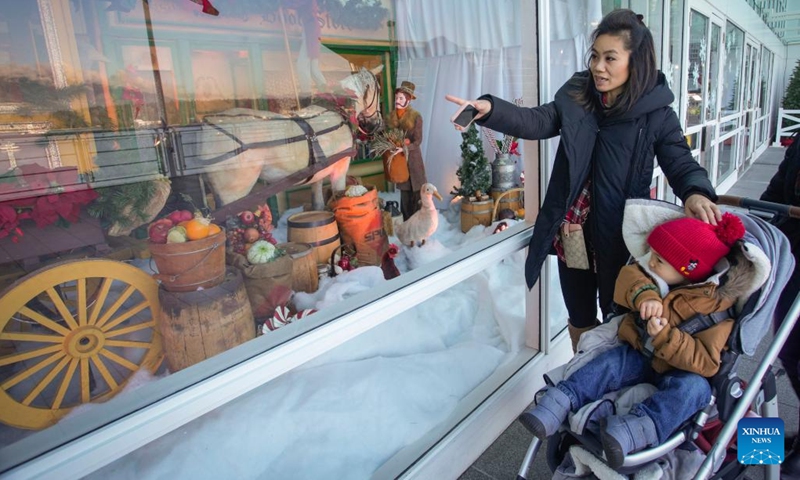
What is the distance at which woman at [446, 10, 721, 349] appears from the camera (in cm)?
162

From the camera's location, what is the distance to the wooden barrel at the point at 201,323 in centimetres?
174

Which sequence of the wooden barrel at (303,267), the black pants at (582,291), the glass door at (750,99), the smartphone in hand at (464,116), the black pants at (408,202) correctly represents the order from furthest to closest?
the glass door at (750,99), the black pants at (408,202), the wooden barrel at (303,267), the black pants at (582,291), the smartphone in hand at (464,116)

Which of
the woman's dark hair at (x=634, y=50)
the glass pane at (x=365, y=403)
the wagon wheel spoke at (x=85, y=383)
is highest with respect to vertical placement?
the woman's dark hair at (x=634, y=50)

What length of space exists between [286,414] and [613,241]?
145 centimetres

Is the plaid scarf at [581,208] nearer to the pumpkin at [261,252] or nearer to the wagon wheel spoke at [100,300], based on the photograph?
the pumpkin at [261,252]

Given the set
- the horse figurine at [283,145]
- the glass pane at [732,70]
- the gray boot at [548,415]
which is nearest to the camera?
the gray boot at [548,415]

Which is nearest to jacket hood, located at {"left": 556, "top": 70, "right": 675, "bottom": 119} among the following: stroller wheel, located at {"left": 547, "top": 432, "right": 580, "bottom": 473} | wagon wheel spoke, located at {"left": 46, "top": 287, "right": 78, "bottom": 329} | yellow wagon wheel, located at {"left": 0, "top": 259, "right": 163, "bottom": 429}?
stroller wheel, located at {"left": 547, "top": 432, "right": 580, "bottom": 473}

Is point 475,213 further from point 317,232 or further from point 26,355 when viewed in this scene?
point 26,355

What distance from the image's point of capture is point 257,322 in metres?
2.07

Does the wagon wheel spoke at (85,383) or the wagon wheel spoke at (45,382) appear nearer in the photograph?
the wagon wheel spoke at (45,382)

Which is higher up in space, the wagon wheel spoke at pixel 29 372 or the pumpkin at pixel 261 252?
the pumpkin at pixel 261 252

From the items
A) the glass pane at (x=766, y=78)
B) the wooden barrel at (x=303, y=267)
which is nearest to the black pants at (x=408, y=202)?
the wooden barrel at (x=303, y=267)

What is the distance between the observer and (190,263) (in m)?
1.82

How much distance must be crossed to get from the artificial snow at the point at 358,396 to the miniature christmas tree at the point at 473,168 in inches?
50.8
